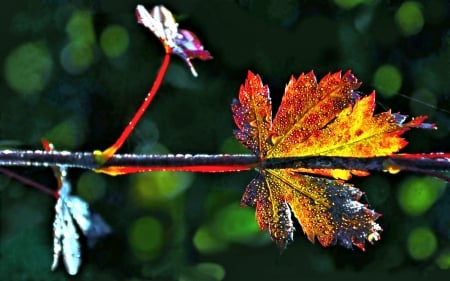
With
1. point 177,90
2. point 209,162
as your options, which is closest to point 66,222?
point 209,162

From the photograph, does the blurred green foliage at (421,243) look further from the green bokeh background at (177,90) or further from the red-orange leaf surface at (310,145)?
the red-orange leaf surface at (310,145)

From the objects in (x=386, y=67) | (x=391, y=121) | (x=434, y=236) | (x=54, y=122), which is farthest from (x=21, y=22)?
(x=434, y=236)

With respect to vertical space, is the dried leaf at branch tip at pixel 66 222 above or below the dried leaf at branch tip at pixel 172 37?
below

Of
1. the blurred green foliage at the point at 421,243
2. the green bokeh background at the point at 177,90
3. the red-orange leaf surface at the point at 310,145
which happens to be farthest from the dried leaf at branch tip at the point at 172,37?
the blurred green foliage at the point at 421,243

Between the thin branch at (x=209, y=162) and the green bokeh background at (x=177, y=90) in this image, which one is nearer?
the thin branch at (x=209, y=162)

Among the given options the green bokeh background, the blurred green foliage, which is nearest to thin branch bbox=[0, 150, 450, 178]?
the green bokeh background

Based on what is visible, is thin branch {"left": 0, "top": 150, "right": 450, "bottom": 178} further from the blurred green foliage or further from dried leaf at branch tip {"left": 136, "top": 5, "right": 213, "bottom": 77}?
the blurred green foliage

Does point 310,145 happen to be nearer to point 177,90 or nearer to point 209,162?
point 209,162
